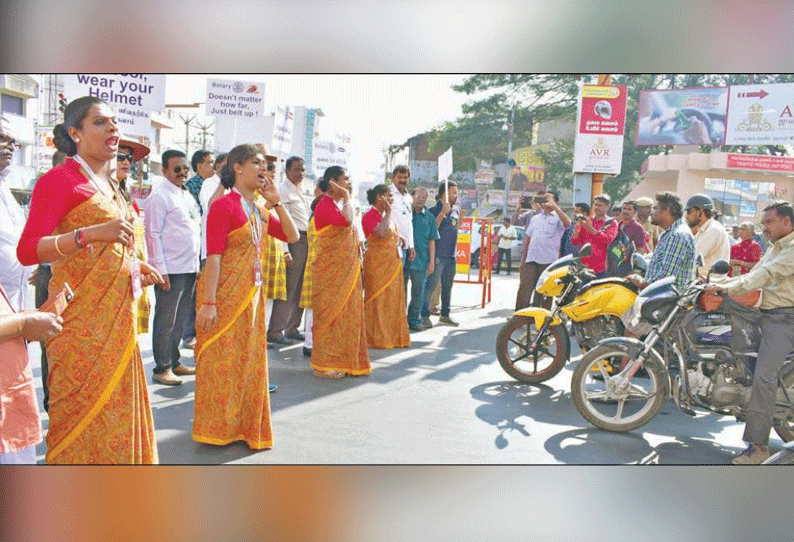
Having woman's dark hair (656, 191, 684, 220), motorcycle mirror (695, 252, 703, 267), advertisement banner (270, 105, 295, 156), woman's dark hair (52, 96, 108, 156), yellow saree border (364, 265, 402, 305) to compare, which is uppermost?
advertisement banner (270, 105, 295, 156)

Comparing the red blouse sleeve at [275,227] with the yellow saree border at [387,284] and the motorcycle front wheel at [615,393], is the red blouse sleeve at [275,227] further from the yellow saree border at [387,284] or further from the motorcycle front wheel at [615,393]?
the yellow saree border at [387,284]

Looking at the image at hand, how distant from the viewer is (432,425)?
411cm

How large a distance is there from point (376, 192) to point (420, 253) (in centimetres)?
143

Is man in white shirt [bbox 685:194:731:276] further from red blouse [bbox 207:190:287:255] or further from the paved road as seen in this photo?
red blouse [bbox 207:190:287:255]

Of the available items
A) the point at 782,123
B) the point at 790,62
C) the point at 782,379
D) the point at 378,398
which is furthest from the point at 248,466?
the point at 782,123

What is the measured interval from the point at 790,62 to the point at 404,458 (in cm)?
266

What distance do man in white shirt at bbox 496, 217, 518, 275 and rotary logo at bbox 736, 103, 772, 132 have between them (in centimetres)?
677

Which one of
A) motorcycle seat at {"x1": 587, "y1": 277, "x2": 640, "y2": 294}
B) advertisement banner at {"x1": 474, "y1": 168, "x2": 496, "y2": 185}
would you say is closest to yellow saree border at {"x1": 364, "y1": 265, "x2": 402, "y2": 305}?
motorcycle seat at {"x1": 587, "y1": 277, "x2": 640, "y2": 294}

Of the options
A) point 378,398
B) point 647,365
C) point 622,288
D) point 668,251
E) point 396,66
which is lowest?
point 378,398

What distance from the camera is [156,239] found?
4.53m

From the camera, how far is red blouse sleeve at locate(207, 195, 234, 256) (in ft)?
10.6

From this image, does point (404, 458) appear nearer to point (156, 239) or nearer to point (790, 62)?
point (156, 239)

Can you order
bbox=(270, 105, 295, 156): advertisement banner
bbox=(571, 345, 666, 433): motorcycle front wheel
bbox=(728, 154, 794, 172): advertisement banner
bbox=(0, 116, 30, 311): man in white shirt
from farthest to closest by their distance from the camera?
bbox=(728, 154, 794, 172): advertisement banner → bbox=(270, 105, 295, 156): advertisement banner → bbox=(571, 345, 666, 433): motorcycle front wheel → bbox=(0, 116, 30, 311): man in white shirt

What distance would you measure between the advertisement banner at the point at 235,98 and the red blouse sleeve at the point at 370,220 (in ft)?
4.57
